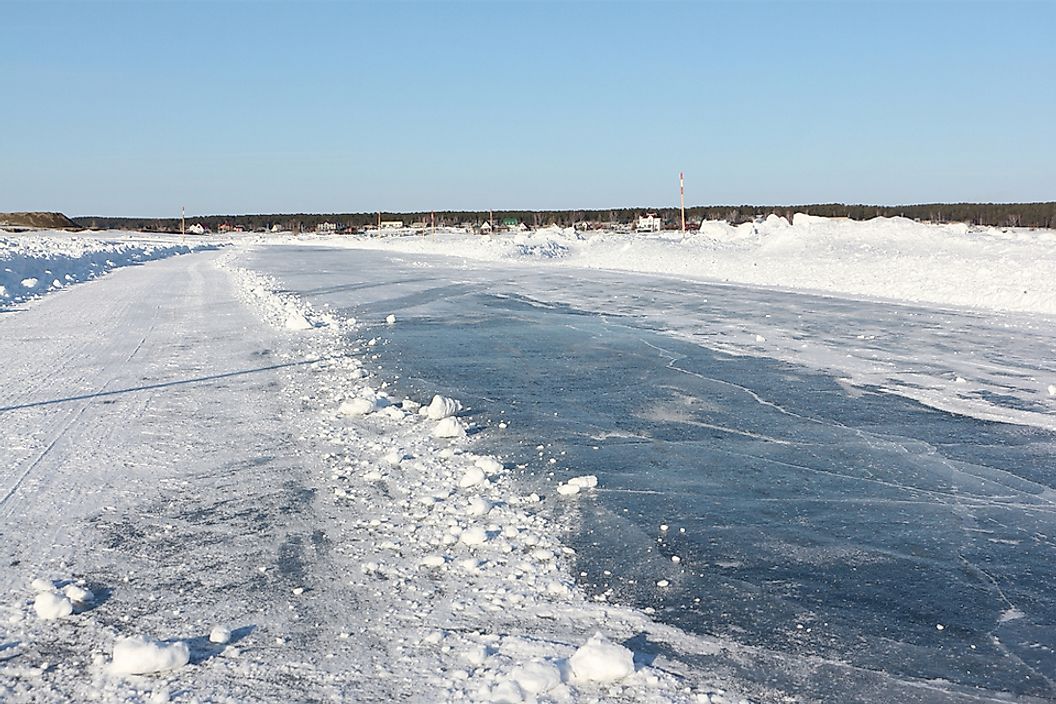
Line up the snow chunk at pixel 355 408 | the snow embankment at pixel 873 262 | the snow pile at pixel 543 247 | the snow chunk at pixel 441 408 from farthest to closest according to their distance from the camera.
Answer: the snow pile at pixel 543 247
the snow embankment at pixel 873 262
the snow chunk at pixel 355 408
the snow chunk at pixel 441 408

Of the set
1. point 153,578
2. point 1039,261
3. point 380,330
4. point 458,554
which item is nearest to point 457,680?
point 458,554

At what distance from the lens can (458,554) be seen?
181 inches

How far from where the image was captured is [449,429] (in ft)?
22.9

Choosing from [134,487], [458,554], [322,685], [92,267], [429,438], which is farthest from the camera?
[92,267]

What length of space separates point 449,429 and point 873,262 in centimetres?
2030

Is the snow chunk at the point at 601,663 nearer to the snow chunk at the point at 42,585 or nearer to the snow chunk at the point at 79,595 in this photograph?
the snow chunk at the point at 79,595

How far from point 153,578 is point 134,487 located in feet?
5.15

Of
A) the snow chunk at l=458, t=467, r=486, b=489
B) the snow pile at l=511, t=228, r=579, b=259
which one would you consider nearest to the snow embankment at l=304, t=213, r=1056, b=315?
the snow pile at l=511, t=228, r=579, b=259

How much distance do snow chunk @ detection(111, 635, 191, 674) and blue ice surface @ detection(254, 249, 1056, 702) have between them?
1.75m

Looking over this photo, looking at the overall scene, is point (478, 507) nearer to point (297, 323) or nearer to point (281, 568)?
point (281, 568)

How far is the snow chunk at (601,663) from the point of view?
3363 millimetres

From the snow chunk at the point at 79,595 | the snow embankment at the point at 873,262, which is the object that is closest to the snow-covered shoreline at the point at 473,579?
the snow chunk at the point at 79,595

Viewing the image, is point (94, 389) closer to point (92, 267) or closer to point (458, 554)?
point (458, 554)

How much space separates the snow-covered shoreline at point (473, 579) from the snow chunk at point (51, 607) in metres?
1.22
